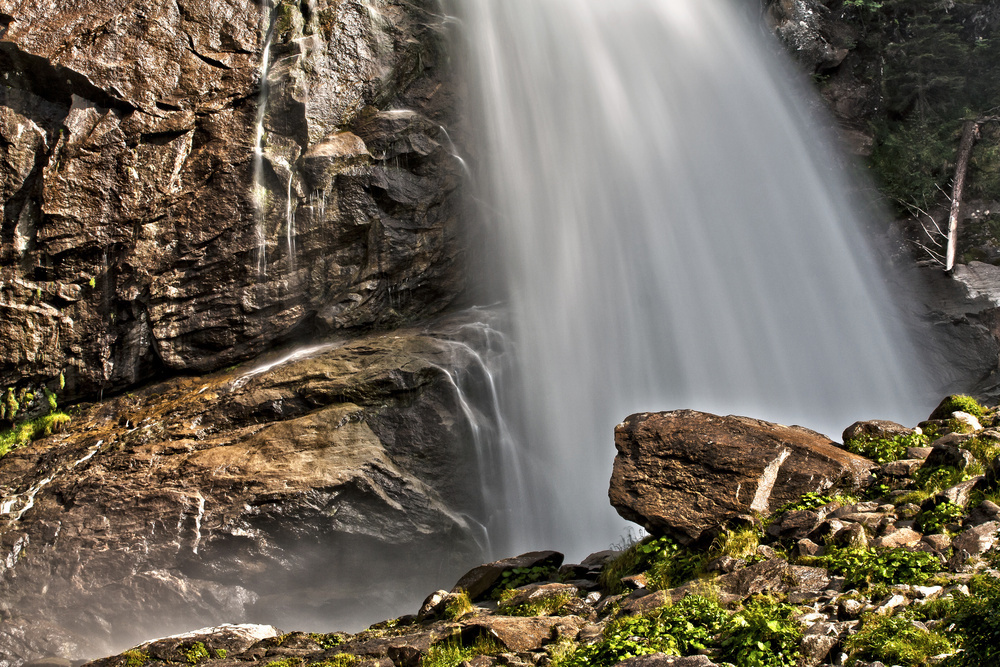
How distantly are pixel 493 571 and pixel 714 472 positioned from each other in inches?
118

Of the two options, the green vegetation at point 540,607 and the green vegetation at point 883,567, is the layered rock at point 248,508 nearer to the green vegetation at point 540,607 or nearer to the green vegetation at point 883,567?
the green vegetation at point 540,607

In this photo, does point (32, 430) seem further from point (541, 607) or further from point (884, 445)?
point (884, 445)

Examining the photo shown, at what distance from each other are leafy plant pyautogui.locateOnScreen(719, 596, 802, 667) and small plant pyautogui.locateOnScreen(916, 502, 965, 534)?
1.98m

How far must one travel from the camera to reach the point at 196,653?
7828 millimetres

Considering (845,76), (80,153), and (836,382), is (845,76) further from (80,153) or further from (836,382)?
(80,153)

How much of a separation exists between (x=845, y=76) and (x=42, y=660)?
22961 mm

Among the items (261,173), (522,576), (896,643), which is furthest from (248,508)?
(896,643)

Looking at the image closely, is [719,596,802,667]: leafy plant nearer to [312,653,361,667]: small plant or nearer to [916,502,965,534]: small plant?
[916,502,965,534]: small plant

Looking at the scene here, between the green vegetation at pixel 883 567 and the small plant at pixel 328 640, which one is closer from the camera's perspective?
the green vegetation at pixel 883 567

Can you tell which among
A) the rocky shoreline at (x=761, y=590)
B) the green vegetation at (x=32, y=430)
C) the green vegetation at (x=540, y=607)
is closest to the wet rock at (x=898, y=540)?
the rocky shoreline at (x=761, y=590)

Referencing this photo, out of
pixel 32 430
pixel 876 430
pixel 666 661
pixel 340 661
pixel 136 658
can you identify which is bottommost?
pixel 136 658

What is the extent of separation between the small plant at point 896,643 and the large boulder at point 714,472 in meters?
2.87

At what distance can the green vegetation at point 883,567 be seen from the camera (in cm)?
533

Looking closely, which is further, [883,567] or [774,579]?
→ [774,579]
